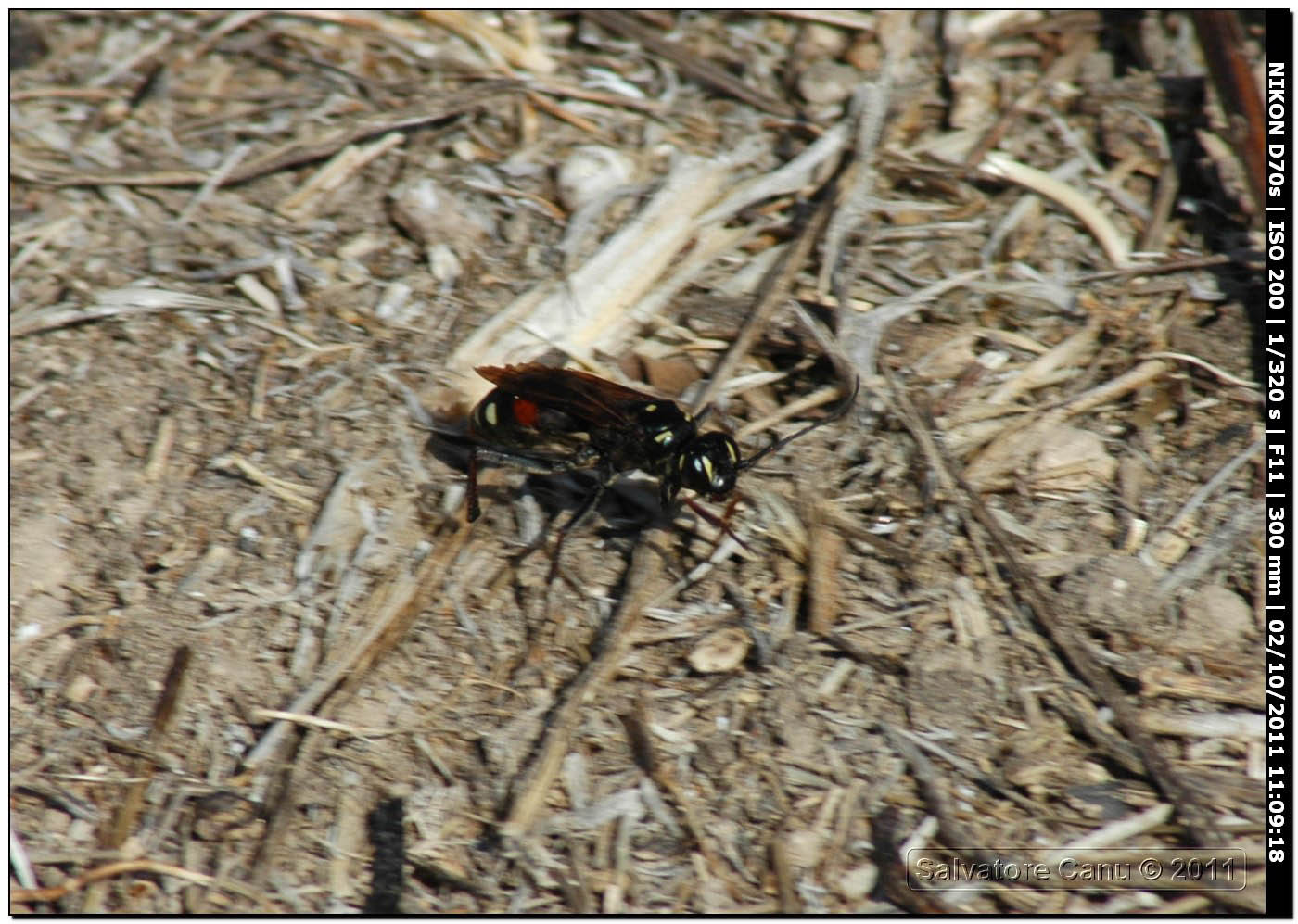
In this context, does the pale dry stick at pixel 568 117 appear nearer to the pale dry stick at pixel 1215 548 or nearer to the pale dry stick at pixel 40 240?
the pale dry stick at pixel 40 240

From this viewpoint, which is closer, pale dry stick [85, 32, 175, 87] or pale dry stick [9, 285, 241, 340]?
pale dry stick [9, 285, 241, 340]

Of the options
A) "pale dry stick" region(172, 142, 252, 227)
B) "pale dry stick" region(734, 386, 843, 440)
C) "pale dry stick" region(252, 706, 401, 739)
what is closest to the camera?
"pale dry stick" region(252, 706, 401, 739)

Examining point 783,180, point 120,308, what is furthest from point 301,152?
point 783,180

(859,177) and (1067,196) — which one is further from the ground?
(859,177)

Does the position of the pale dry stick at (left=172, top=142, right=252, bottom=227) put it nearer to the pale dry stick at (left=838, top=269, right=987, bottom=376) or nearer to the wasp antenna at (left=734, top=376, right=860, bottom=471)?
the wasp antenna at (left=734, top=376, right=860, bottom=471)

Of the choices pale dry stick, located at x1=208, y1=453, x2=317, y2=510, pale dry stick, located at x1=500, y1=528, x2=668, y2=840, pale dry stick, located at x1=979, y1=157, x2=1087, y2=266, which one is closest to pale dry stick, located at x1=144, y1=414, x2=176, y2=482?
pale dry stick, located at x1=208, y1=453, x2=317, y2=510

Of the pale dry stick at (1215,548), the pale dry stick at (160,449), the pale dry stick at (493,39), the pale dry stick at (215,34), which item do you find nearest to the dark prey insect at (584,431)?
the pale dry stick at (160,449)

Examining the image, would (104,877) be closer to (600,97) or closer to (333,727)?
(333,727)

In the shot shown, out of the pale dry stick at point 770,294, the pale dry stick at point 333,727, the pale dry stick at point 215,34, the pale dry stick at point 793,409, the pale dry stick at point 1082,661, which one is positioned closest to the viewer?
the pale dry stick at point 1082,661
